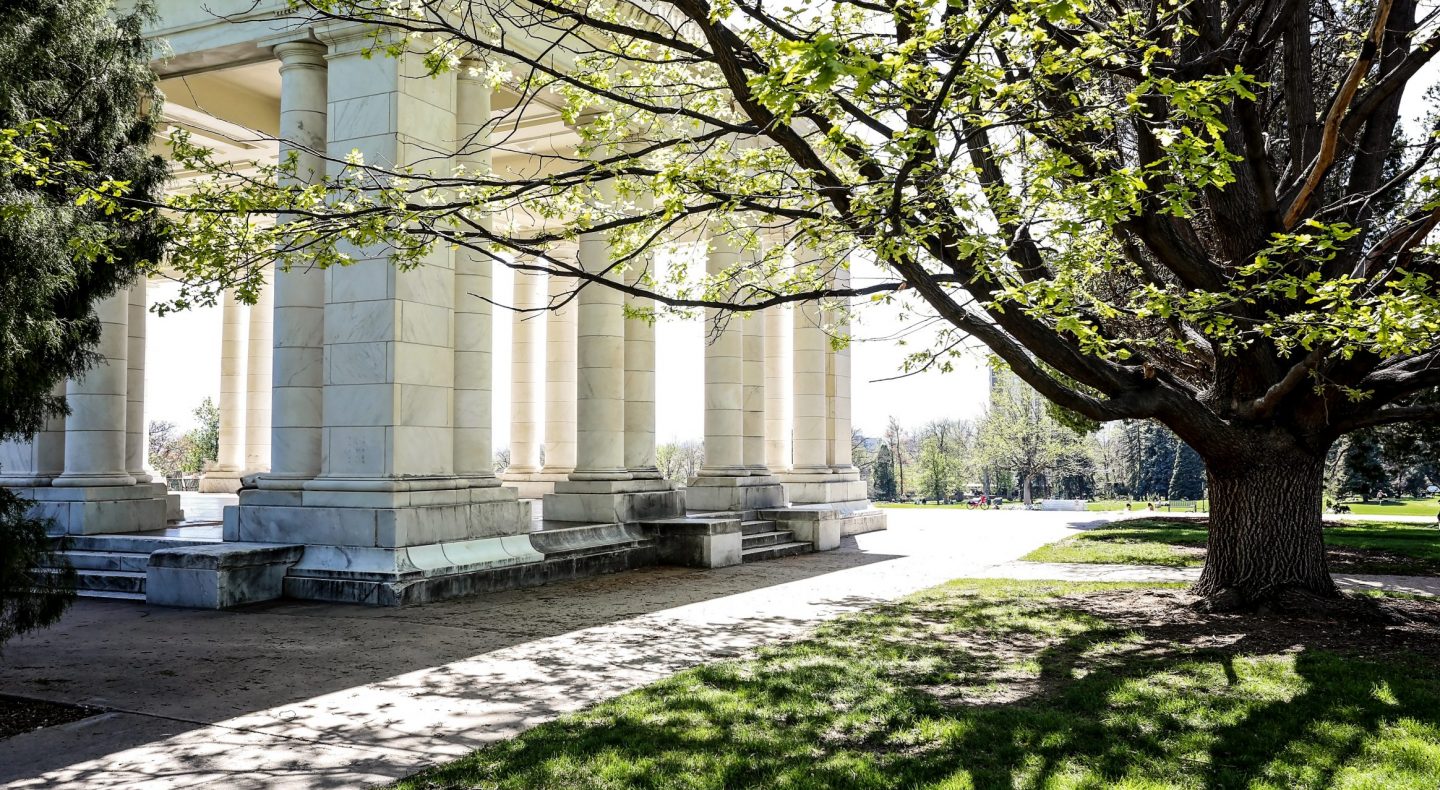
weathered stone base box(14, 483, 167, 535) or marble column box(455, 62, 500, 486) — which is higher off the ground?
marble column box(455, 62, 500, 486)

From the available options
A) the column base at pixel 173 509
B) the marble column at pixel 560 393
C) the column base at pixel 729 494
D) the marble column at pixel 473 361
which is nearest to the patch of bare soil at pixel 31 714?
the marble column at pixel 473 361

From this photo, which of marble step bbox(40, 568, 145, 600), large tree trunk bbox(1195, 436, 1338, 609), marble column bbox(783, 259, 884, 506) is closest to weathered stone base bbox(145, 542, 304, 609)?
marble step bbox(40, 568, 145, 600)

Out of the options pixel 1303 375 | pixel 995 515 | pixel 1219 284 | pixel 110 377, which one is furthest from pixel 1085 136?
pixel 995 515

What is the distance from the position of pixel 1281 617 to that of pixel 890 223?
6.54m

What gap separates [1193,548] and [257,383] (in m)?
25.2

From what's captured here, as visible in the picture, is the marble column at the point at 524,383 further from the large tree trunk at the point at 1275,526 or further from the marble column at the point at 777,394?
the large tree trunk at the point at 1275,526

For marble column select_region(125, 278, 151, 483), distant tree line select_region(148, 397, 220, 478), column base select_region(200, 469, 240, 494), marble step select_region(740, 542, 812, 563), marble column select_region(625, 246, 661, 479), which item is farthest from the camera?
distant tree line select_region(148, 397, 220, 478)

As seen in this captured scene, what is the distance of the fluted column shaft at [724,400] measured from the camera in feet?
73.1

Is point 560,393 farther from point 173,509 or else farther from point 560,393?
point 173,509

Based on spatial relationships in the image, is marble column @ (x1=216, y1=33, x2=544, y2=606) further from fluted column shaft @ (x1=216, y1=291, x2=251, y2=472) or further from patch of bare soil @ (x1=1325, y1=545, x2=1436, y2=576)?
fluted column shaft @ (x1=216, y1=291, x2=251, y2=472)

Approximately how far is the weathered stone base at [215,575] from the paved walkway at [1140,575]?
1077 cm

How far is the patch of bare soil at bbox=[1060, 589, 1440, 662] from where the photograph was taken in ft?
31.8

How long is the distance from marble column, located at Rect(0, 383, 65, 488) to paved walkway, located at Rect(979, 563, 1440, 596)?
1659 centimetres

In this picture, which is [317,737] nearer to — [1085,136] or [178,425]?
[1085,136]
